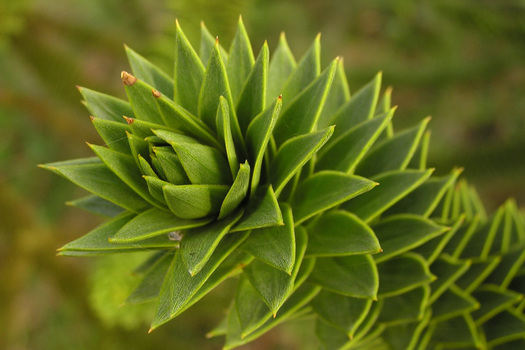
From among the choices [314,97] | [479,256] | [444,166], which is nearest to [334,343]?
[479,256]

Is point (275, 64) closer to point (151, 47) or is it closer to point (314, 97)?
point (314, 97)

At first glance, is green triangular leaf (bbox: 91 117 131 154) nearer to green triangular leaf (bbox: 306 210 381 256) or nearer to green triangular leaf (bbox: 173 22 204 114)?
green triangular leaf (bbox: 173 22 204 114)

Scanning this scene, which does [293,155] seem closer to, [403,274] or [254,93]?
[254,93]

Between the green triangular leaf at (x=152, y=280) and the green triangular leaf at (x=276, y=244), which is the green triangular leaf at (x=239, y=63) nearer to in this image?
the green triangular leaf at (x=276, y=244)

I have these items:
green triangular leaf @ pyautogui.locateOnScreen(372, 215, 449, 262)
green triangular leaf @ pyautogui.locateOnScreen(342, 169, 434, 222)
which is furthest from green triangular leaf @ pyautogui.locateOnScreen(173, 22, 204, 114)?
green triangular leaf @ pyautogui.locateOnScreen(372, 215, 449, 262)

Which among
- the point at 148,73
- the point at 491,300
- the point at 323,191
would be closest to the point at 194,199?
the point at 323,191

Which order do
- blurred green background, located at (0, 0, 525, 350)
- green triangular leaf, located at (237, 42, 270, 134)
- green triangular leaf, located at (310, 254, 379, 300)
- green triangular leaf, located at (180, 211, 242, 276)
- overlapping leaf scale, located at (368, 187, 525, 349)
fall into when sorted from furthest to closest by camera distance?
1. blurred green background, located at (0, 0, 525, 350)
2. overlapping leaf scale, located at (368, 187, 525, 349)
3. green triangular leaf, located at (310, 254, 379, 300)
4. green triangular leaf, located at (237, 42, 270, 134)
5. green triangular leaf, located at (180, 211, 242, 276)

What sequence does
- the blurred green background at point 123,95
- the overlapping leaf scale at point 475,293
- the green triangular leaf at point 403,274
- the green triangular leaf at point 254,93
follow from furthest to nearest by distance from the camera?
the blurred green background at point 123,95 < the overlapping leaf scale at point 475,293 < the green triangular leaf at point 403,274 < the green triangular leaf at point 254,93

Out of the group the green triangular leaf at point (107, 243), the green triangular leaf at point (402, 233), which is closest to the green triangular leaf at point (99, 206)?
the green triangular leaf at point (107, 243)
